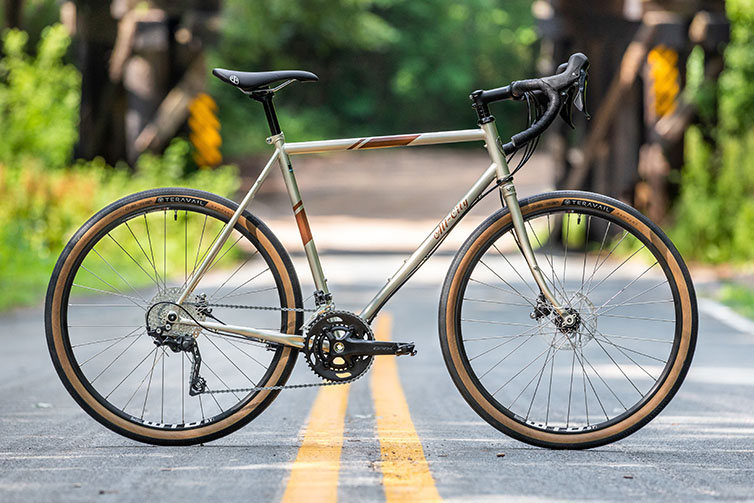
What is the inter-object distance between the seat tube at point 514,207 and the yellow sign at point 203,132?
15.3 m

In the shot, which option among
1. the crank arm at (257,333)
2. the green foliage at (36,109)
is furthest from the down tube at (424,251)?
the green foliage at (36,109)

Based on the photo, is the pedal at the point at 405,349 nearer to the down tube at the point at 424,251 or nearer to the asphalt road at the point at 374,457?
the down tube at the point at 424,251

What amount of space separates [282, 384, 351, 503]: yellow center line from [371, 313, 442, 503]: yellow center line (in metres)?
0.17

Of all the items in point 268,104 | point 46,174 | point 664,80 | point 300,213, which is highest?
point 664,80

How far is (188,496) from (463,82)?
4911 cm

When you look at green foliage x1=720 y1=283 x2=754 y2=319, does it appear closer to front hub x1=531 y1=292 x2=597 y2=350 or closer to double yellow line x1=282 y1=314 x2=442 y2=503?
double yellow line x1=282 y1=314 x2=442 y2=503

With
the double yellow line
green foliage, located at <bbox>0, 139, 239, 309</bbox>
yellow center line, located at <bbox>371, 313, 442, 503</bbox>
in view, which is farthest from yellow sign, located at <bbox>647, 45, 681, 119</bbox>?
the double yellow line

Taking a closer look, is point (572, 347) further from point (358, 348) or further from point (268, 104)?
point (268, 104)

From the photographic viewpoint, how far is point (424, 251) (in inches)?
209

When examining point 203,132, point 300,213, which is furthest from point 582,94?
point 203,132

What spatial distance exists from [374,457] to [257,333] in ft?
2.24

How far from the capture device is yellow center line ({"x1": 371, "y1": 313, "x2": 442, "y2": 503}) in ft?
14.5

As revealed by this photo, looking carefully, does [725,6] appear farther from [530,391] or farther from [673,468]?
[673,468]

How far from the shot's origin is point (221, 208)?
5.38 metres
